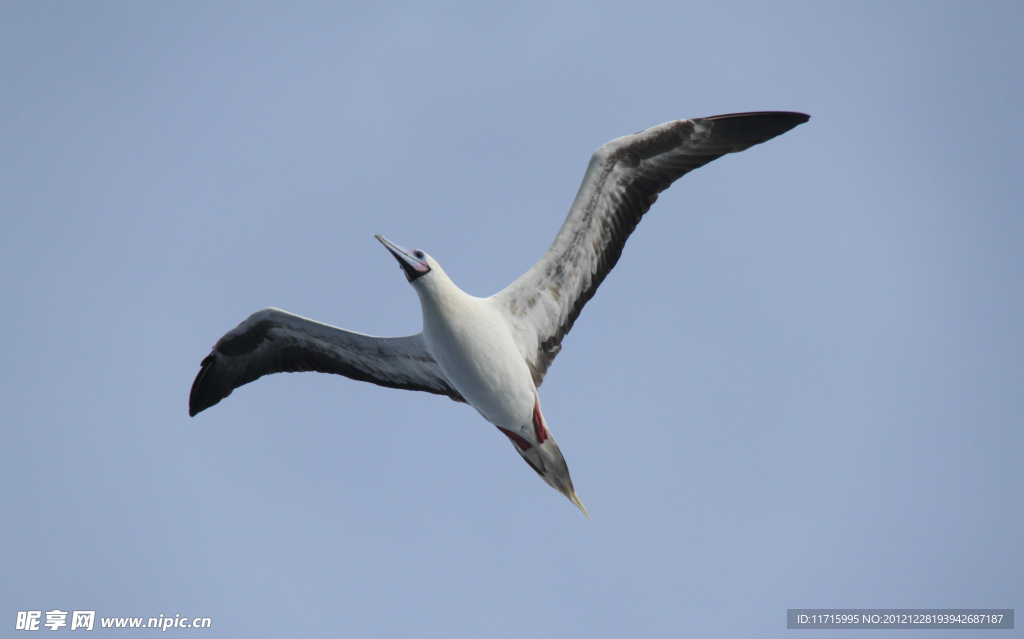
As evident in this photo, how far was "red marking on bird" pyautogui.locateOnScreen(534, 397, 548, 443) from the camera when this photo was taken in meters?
11.4

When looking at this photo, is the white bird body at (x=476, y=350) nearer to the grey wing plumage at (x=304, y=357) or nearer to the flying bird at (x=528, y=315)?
the flying bird at (x=528, y=315)

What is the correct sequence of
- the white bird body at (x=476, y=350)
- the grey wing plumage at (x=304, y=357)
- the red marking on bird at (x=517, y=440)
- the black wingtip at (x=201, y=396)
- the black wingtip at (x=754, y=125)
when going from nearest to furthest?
the white bird body at (x=476, y=350) → the black wingtip at (x=754, y=125) → the red marking on bird at (x=517, y=440) → the grey wing plumage at (x=304, y=357) → the black wingtip at (x=201, y=396)

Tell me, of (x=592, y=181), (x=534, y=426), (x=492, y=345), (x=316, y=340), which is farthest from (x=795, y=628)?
(x=316, y=340)

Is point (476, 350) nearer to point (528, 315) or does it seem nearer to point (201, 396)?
point (528, 315)

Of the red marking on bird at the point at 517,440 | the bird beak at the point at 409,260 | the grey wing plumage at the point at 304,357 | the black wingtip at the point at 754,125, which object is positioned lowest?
the red marking on bird at the point at 517,440

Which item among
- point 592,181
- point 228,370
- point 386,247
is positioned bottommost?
point 228,370

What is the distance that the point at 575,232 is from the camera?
1127cm

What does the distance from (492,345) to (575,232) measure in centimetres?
190

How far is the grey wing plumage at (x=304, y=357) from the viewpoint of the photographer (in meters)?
11.9

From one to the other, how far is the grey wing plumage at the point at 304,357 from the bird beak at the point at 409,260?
109 centimetres

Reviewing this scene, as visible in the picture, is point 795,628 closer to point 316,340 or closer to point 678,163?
point 678,163

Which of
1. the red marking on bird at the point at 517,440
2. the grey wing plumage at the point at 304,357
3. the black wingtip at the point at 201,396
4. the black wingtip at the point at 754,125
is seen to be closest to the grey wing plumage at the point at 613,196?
the black wingtip at the point at 754,125

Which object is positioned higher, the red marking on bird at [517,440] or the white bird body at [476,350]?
the white bird body at [476,350]

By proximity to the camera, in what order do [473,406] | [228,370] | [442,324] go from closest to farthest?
[442,324]
[473,406]
[228,370]
